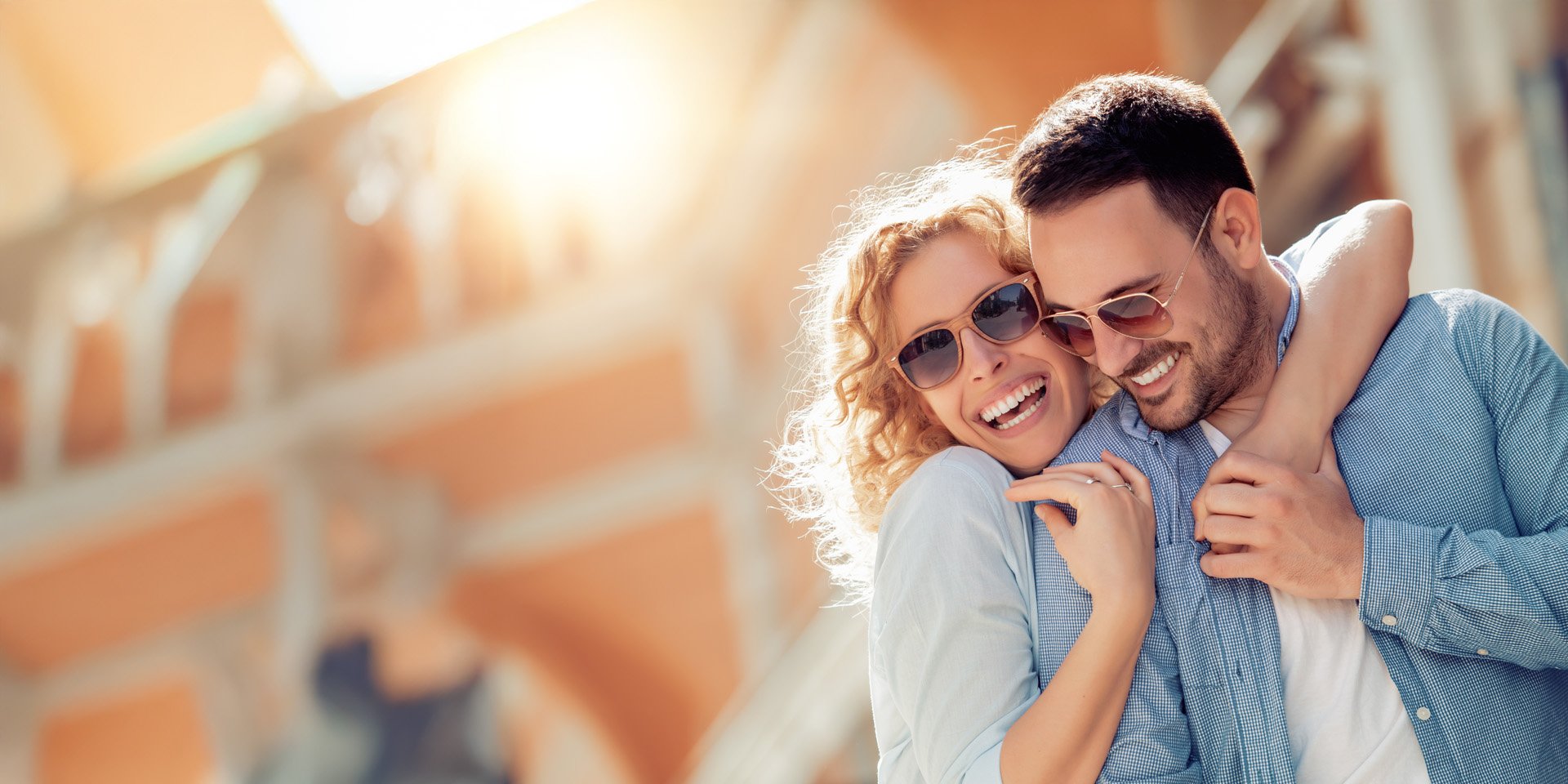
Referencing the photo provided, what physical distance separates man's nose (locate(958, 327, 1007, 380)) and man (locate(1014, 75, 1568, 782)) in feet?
0.32

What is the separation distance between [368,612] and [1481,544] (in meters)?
5.92

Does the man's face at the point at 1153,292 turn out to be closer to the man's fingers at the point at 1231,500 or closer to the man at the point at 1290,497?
the man at the point at 1290,497

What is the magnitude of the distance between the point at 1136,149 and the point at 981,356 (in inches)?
11.5

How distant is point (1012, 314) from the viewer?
4.79 feet

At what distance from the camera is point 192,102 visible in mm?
8367

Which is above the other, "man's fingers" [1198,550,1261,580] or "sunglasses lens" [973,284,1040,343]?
"sunglasses lens" [973,284,1040,343]

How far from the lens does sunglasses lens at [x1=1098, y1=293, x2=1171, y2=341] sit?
1264 millimetres

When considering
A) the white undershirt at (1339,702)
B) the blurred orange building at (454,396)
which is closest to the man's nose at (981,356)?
A: the white undershirt at (1339,702)

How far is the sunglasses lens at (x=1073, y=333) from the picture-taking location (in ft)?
4.38

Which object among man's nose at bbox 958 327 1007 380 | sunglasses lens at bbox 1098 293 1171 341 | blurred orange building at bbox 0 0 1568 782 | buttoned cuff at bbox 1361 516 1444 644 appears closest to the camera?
buttoned cuff at bbox 1361 516 1444 644

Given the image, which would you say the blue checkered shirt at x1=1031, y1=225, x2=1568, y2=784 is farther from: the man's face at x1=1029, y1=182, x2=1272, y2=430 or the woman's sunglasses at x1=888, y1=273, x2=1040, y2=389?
the woman's sunglasses at x1=888, y1=273, x2=1040, y2=389

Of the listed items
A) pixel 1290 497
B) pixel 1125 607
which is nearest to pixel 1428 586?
pixel 1290 497

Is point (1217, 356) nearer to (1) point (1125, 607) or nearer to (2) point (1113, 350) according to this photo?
(2) point (1113, 350)

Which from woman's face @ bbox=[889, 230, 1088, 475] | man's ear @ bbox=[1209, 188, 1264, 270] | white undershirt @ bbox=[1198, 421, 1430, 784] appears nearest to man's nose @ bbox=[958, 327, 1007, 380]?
woman's face @ bbox=[889, 230, 1088, 475]
